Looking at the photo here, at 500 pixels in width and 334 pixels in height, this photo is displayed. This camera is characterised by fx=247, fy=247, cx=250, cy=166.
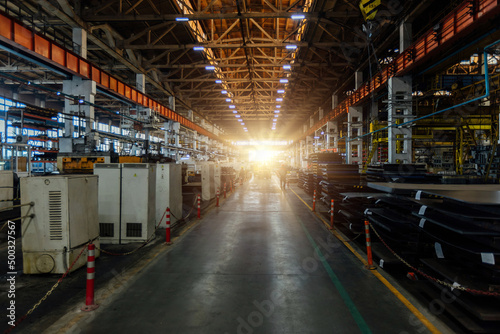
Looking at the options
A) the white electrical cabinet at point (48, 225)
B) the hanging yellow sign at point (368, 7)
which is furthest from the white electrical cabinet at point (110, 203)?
the hanging yellow sign at point (368, 7)

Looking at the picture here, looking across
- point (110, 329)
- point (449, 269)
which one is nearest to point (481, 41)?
point (449, 269)

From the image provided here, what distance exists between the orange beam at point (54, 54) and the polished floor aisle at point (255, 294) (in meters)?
10.4

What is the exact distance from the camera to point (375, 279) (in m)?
5.05

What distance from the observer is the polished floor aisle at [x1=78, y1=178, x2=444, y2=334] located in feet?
11.8

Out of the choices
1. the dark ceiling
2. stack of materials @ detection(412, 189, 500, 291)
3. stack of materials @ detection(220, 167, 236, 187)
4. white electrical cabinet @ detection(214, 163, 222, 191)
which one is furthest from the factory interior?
stack of materials @ detection(220, 167, 236, 187)

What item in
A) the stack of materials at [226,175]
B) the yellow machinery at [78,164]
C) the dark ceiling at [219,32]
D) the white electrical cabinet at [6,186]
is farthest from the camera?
the stack of materials at [226,175]

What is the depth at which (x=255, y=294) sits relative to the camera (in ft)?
14.5

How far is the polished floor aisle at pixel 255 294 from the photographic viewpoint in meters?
3.60

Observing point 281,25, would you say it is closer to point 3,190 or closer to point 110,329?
point 3,190

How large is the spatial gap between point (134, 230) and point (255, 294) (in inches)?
184

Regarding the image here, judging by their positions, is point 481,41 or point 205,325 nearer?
point 205,325

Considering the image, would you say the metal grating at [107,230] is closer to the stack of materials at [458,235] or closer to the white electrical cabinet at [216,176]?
the stack of materials at [458,235]

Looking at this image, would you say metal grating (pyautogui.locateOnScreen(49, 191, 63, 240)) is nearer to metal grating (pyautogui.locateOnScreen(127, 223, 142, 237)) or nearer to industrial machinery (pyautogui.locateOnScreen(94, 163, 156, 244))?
industrial machinery (pyautogui.locateOnScreen(94, 163, 156, 244))

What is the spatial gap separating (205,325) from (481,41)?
12660 mm
